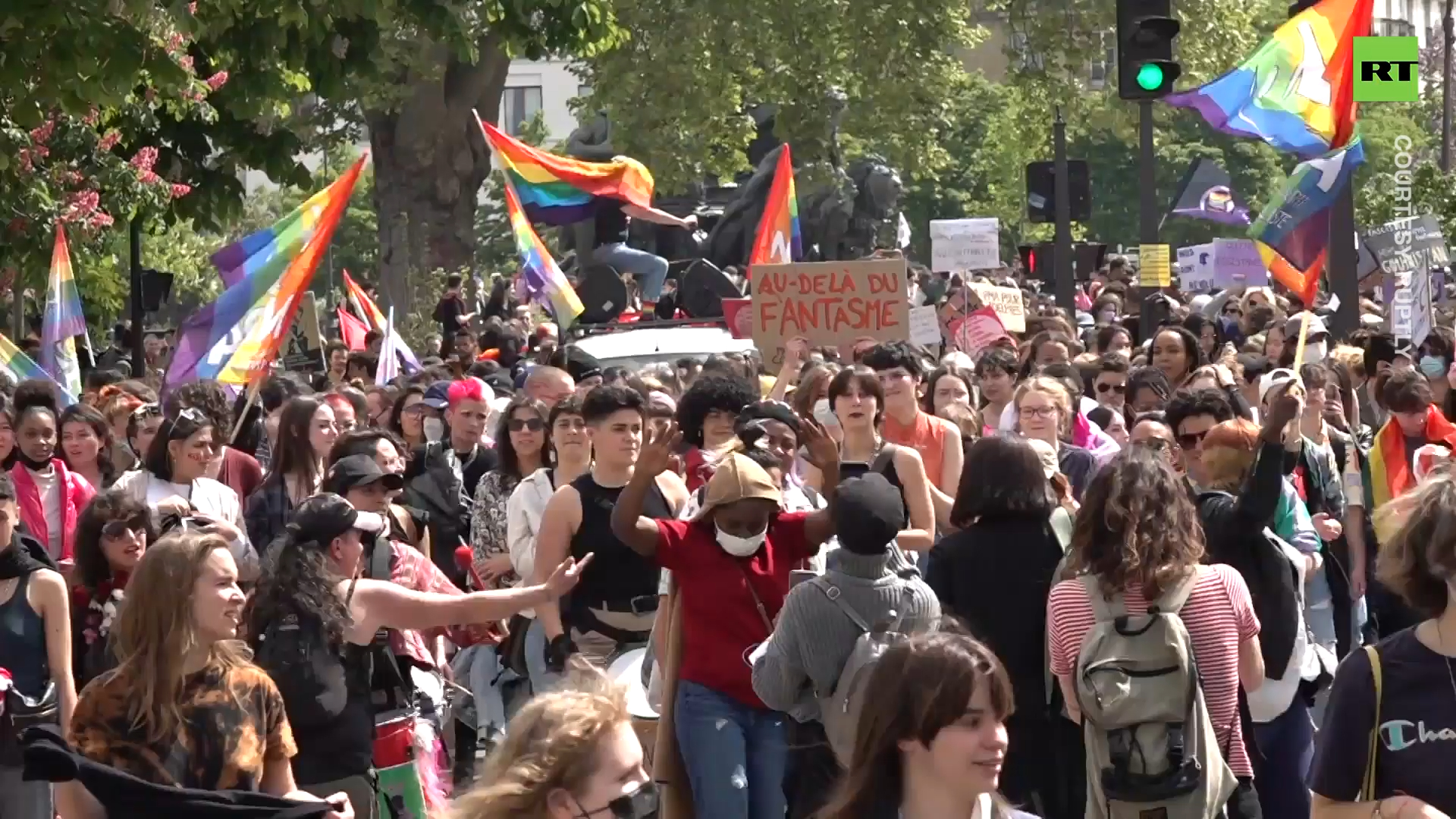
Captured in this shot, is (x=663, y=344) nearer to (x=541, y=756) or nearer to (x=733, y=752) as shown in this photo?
(x=733, y=752)

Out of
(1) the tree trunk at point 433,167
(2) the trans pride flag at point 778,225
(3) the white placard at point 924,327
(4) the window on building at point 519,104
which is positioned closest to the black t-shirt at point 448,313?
(1) the tree trunk at point 433,167

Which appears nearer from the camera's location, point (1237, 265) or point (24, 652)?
point (24, 652)

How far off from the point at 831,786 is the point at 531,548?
7.22 ft

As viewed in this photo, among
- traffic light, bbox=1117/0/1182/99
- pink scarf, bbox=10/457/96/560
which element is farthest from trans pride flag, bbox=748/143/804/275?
pink scarf, bbox=10/457/96/560

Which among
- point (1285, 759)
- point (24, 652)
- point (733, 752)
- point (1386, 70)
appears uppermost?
point (1386, 70)

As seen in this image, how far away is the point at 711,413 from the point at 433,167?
2523 cm

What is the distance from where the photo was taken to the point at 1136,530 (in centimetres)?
623

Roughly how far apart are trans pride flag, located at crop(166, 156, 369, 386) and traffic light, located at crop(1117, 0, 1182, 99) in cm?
455

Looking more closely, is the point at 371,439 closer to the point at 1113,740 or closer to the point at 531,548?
the point at 531,548

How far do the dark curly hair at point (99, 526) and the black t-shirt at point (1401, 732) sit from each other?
14.6ft

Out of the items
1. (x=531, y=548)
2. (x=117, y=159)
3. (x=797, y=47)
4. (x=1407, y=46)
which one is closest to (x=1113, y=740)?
(x=531, y=548)

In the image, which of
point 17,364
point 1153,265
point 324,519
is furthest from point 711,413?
point 1153,265

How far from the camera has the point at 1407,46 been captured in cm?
1519

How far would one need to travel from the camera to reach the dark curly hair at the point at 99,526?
26.2 ft
